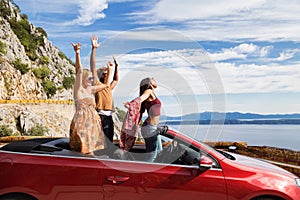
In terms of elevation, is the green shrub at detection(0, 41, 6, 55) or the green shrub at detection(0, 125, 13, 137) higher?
the green shrub at detection(0, 41, 6, 55)

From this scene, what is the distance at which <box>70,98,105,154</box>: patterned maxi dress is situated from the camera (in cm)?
422

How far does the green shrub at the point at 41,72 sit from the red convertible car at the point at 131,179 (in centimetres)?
5998

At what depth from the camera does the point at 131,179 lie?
3.78m

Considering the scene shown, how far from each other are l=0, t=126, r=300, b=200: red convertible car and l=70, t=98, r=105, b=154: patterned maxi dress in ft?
0.80

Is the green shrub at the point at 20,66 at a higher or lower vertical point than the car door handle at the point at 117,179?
higher

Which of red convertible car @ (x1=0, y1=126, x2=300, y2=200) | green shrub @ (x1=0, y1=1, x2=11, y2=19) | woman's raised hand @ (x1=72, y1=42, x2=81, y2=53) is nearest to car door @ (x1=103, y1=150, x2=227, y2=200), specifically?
red convertible car @ (x1=0, y1=126, x2=300, y2=200)

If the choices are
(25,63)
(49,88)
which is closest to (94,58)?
(25,63)

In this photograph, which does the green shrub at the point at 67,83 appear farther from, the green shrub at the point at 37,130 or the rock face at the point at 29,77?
the green shrub at the point at 37,130

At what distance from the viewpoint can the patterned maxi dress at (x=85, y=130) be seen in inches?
166

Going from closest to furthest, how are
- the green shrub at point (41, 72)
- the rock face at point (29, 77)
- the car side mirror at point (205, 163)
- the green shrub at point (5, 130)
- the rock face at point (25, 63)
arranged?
the car side mirror at point (205, 163) → the green shrub at point (5, 130) → the rock face at point (29, 77) → the rock face at point (25, 63) → the green shrub at point (41, 72)

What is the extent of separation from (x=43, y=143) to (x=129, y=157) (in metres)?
1.08

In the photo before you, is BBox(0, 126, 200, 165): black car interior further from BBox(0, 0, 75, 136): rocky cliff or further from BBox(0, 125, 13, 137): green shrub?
BBox(0, 125, 13, 137): green shrub

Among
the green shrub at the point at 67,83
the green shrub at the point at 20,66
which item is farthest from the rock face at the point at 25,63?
the green shrub at the point at 67,83

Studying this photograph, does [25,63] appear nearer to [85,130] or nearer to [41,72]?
[41,72]
